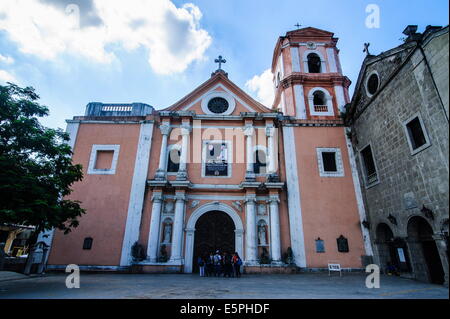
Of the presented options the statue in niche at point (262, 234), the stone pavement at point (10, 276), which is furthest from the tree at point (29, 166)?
the statue in niche at point (262, 234)

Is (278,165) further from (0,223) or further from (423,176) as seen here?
(0,223)

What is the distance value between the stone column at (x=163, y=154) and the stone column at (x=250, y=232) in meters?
5.02

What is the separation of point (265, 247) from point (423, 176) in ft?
25.4

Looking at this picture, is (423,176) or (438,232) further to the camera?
(423,176)

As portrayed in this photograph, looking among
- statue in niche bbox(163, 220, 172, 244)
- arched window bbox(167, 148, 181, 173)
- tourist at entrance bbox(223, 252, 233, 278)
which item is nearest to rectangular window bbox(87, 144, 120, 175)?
arched window bbox(167, 148, 181, 173)

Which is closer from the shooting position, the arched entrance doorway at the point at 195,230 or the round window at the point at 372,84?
the round window at the point at 372,84

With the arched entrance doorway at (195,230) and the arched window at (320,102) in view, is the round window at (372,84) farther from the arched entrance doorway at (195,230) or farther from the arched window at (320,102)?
the arched entrance doorway at (195,230)

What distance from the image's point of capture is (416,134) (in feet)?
32.1

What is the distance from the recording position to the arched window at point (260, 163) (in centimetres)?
1473

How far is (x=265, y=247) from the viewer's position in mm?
13094

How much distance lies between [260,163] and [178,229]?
6124mm

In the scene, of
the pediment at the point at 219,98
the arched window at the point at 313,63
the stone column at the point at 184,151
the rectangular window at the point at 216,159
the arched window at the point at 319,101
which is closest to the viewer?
the stone column at the point at 184,151
